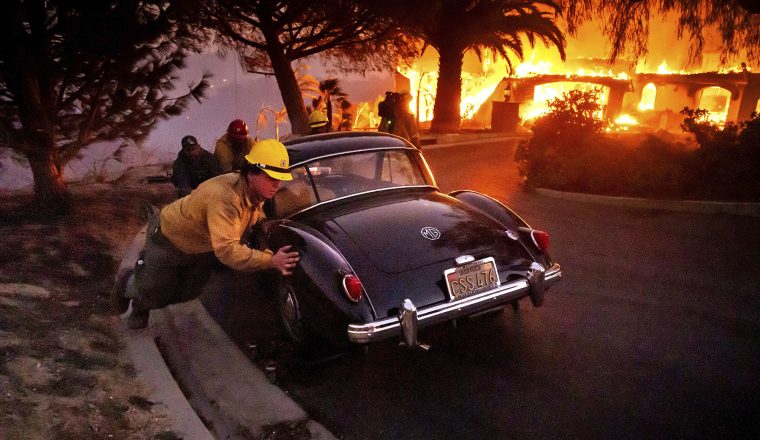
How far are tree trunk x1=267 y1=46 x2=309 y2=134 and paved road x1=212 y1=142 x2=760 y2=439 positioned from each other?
1210 cm

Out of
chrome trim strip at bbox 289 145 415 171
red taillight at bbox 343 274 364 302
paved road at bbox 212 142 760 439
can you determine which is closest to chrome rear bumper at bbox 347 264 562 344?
red taillight at bbox 343 274 364 302

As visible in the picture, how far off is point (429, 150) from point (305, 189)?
1214 cm

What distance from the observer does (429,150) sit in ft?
53.8

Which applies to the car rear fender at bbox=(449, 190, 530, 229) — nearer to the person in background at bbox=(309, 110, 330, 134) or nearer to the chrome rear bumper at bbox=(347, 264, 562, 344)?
the chrome rear bumper at bbox=(347, 264, 562, 344)

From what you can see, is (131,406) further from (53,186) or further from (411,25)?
(411,25)

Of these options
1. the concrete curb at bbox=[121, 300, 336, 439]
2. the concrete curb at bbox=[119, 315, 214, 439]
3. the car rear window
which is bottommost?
the concrete curb at bbox=[121, 300, 336, 439]

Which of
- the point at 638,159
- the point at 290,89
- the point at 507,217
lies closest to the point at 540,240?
the point at 507,217

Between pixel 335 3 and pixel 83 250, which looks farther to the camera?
pixel 335 3

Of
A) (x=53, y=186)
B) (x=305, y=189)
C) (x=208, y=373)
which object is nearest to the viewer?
(x=208, y=373)

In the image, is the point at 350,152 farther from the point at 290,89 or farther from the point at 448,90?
the point at 448,90

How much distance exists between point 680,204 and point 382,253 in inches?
255

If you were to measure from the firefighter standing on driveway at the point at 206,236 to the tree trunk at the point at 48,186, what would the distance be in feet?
11.5

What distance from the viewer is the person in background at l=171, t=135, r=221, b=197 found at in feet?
20.6

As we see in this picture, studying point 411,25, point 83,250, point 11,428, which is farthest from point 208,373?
point 411,25
